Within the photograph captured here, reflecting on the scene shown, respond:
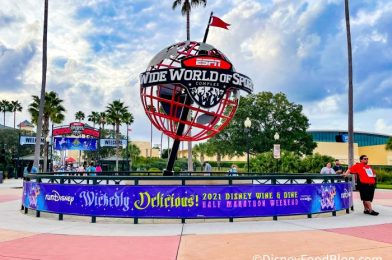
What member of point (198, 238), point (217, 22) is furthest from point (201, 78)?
point (198, 238)

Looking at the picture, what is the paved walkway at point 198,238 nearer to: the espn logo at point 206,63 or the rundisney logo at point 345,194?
the rundisney logo at point 345,194

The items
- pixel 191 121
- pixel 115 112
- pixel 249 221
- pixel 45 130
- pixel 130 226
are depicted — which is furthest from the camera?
pixel 115 112

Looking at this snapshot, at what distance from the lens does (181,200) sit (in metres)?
10.8

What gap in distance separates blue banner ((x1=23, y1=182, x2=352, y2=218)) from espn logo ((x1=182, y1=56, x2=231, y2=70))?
491cm

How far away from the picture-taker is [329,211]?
12344 millimetres

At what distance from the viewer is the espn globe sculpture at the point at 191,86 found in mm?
13953

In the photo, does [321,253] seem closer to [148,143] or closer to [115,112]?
[115,112]

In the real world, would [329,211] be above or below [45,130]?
below

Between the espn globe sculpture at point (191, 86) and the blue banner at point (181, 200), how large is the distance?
432cm

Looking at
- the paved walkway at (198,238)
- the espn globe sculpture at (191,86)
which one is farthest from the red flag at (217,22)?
the paved walkway at (198,238)

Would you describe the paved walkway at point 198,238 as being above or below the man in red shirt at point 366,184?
below

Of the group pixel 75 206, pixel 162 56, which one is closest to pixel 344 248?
pixel 75 206

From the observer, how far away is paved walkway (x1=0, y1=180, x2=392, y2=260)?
705 cm

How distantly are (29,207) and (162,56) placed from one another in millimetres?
6988
